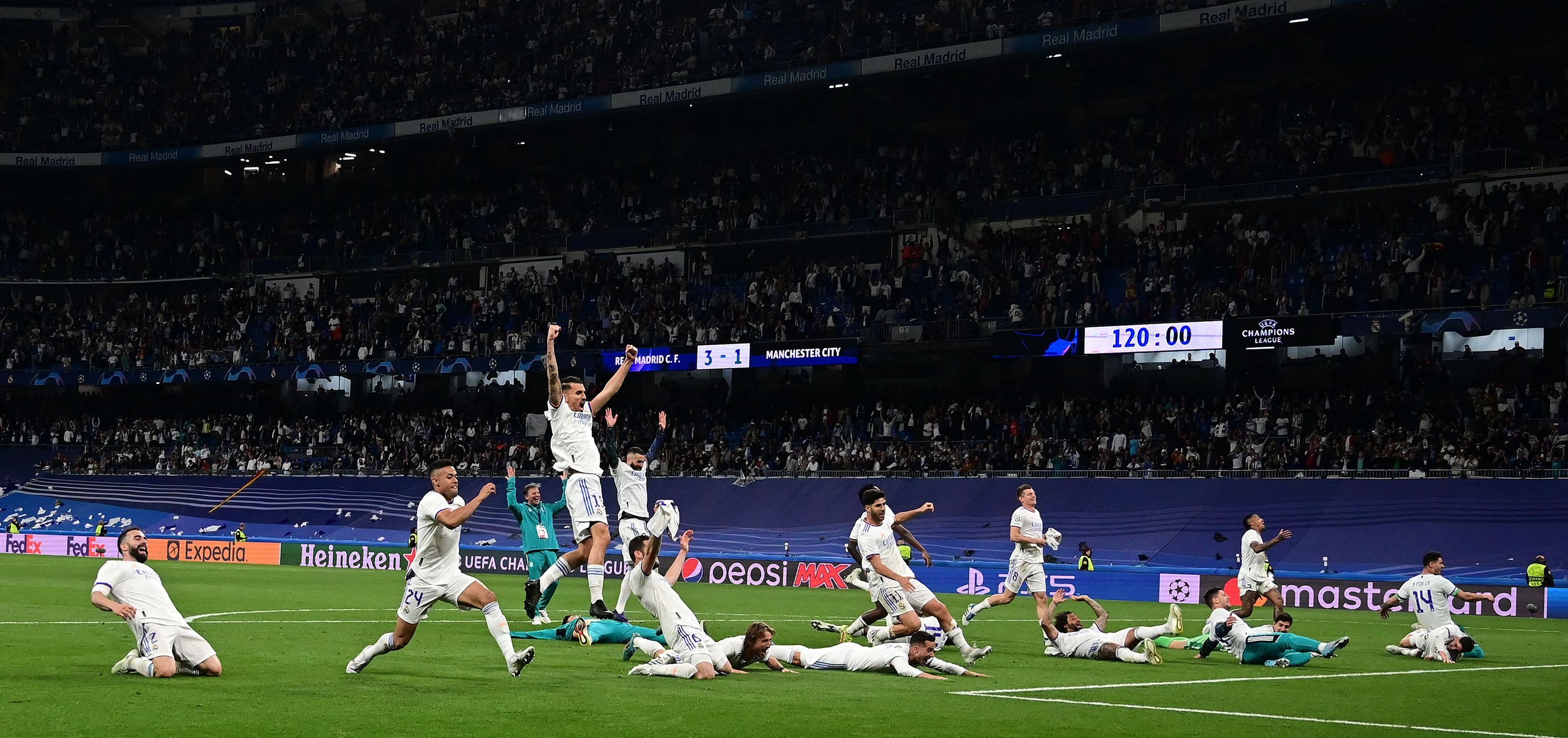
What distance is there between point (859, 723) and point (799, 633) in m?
10.6

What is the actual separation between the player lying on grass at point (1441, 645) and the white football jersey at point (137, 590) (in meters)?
15.1

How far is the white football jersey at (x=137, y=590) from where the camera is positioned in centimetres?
1452

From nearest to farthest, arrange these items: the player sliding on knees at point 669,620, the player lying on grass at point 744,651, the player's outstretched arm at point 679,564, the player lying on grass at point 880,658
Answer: the player sliding on knees at point 669,620, the player lying on grass at point 744,651, the player's outstretched arm at point 679,564, the player lying on grass at point 880,658

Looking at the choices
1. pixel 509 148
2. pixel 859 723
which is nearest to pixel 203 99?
pixel 509 148

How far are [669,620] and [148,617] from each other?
4.86 metres

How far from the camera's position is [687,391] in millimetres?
62062

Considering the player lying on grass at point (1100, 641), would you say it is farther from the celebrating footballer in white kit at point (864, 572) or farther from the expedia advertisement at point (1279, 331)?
the expedia advertisement at point (1279, 331)

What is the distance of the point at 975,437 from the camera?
170ft

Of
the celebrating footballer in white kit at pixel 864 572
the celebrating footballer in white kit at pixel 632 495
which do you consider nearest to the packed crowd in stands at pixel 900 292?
the celebrating footballer in white kit at pixel 864 572

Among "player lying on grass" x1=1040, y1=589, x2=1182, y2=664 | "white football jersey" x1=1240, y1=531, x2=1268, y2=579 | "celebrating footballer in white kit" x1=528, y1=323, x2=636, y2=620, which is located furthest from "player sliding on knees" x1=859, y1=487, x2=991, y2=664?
"white football jersey" x1=1240, y1=531, x2=1268, y2=579

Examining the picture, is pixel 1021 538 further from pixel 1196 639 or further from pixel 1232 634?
pixel 1232 634

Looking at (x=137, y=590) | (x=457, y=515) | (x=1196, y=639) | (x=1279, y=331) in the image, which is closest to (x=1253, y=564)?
(x=1196, y=639)

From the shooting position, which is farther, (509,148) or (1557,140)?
(509,148)

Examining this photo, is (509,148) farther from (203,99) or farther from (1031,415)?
(1031,415)
